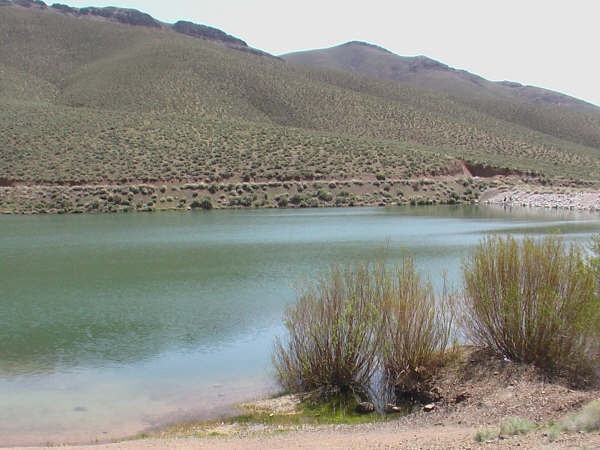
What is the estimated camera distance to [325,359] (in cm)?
1046

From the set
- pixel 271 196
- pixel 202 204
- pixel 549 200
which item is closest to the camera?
pixel 202 204

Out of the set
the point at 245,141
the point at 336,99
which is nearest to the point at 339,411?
the point at 245,141

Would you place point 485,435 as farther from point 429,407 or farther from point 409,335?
point 409,335

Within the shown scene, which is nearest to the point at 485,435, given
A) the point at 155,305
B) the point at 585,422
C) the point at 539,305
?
the point at 585,422

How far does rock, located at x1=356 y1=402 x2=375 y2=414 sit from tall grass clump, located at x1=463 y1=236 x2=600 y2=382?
8.08ft

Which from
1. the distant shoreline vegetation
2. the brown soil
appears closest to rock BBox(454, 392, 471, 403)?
the brown soil

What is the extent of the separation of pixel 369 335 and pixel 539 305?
2.77 meters

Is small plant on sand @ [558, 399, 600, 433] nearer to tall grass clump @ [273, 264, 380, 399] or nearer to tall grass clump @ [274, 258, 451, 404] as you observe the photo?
tall grass clump @ [274, 258, 451, 404]

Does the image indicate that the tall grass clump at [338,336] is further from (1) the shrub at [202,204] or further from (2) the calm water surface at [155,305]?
(1) the shrub at [202,204]

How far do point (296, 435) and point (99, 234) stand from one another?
98.4 ft

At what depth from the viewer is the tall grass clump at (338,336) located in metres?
10.4

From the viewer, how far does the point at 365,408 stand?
986cm

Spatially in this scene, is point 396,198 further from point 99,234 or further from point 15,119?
point 15,119

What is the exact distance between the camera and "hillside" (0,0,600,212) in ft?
184
